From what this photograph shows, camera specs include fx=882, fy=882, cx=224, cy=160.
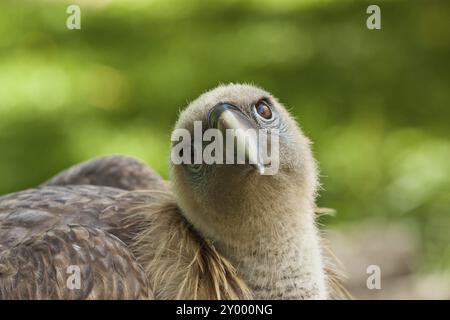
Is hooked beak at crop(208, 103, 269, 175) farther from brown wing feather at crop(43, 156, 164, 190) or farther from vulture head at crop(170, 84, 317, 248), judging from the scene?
brown wing feather at crop(43, 156, 164, 190)

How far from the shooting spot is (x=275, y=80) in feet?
22.8

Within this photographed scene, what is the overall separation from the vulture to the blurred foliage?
270 cm

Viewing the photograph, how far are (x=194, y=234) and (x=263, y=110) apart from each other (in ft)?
1.49

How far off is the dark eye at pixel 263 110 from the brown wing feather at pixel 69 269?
615 mm

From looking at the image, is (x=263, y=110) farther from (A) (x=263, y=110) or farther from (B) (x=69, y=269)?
(B) (x=69, y=269)

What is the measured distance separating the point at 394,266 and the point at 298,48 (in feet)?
9.18

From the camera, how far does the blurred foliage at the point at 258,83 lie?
6.10 meters

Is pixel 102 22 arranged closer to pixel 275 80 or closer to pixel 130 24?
pixel 130 24

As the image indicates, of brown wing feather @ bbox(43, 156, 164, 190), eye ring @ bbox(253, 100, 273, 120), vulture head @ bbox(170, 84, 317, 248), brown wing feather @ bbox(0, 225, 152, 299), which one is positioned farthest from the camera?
brown wing feather @ bbox(43, 156, 164, 190)

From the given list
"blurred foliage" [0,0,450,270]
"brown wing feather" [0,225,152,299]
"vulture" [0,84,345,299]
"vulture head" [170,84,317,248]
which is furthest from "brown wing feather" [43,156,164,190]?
"blurred foliage" [0,0,450,270]

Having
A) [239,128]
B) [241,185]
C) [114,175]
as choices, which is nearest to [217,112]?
[239,128]

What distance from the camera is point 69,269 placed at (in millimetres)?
2520

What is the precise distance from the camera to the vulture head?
2.68 m
